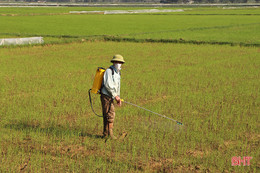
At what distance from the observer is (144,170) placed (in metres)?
6.18

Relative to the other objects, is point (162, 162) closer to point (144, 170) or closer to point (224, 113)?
point (144, 170)

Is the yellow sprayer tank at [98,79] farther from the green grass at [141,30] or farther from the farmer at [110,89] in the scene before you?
the green grass at [141,30]

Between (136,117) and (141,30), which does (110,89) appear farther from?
(141,30)

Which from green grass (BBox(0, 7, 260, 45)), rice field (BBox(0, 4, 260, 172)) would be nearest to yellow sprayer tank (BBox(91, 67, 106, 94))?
rice field (BBox(0, 4, 260, 172))

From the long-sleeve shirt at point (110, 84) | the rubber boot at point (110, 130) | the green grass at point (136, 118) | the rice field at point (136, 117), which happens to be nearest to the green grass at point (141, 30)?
the rice field at point (136, 117)

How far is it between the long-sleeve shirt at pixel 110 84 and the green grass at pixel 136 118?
0.96 metres

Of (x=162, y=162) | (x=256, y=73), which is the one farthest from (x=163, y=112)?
(x=256, y=73)

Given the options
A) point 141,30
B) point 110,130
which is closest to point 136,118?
point 110,130

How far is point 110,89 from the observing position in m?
7.00

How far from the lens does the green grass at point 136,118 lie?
654cm

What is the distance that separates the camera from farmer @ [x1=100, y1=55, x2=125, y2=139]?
6.95 m

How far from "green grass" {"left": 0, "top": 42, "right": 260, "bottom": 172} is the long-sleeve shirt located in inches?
37.9

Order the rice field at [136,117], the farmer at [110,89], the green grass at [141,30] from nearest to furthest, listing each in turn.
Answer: the rice field at [136,117]
the farmer at [110,89]
the green grass at [141,30]

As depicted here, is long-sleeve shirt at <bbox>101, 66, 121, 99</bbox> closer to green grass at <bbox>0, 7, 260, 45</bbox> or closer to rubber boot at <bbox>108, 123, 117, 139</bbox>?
rubber boot at <bbox>108, 123, 117, 139</bbox>
